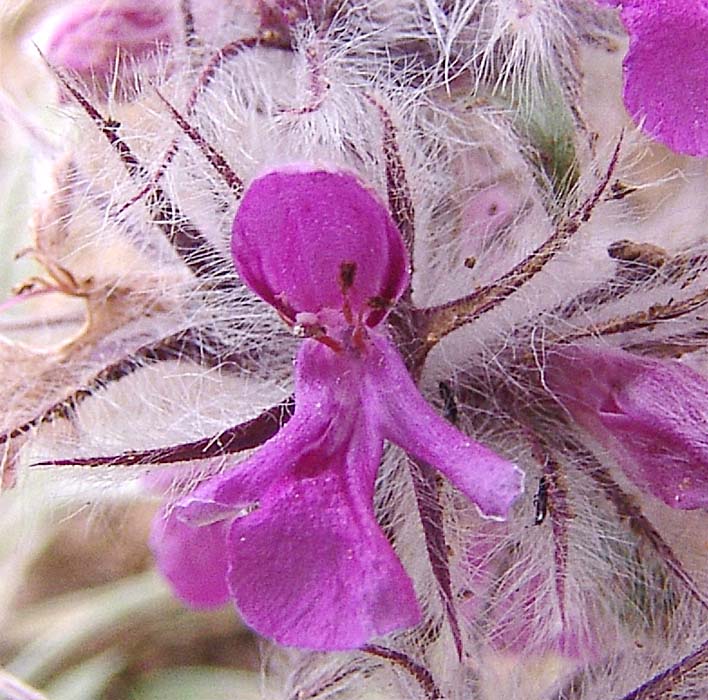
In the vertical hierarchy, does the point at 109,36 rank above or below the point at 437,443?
above

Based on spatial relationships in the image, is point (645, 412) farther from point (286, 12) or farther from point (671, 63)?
point (286, 12)

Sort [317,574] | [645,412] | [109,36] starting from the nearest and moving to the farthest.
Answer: [317,574], [645,412], [109,36]

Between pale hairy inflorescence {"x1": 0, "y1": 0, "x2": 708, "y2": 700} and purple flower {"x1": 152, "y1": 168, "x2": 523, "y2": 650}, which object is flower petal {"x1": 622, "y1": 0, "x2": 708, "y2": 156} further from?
purple flower {"x1": 152, "y1": 168, "x2": 523, "y2": 650}

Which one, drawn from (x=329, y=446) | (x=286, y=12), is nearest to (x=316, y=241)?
(x=329, y=446)

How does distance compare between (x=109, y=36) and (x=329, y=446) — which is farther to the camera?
(x=109, y=36)

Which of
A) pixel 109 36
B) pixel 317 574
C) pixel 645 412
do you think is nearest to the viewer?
pixel 317 574

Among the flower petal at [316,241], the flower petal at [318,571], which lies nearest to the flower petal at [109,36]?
the flower petal at [316,241]

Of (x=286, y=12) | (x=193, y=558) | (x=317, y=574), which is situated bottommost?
(x=193, y=558)
